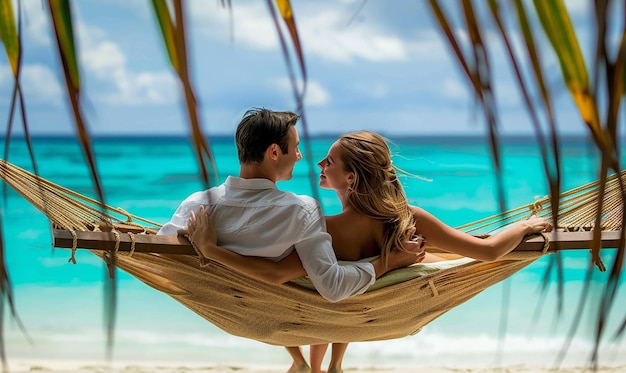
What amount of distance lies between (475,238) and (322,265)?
334mm

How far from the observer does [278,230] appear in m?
1.50

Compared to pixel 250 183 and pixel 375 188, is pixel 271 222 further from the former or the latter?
pixel 375 188

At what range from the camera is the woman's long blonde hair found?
163 cm

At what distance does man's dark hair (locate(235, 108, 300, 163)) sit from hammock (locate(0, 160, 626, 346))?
0.23m

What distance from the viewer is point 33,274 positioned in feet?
22.0

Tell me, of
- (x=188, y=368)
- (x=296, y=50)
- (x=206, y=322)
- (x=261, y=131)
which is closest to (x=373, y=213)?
(x=261, y=131)

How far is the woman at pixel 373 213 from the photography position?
1.63 metres

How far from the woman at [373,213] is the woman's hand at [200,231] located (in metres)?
0.30

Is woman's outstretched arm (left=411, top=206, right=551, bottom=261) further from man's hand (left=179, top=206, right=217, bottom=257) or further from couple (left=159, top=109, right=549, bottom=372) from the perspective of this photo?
man's hand (left=179, top=206, right=217, bottom=257)

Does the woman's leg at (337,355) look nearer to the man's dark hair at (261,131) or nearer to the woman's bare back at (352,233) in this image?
the woman's bare back at (352,233)

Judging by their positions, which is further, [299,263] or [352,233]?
[352,233]

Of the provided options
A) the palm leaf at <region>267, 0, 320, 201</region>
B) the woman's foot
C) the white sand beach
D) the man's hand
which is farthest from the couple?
the white sand beach

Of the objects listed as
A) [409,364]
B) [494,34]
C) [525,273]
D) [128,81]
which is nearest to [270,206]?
[494,34]

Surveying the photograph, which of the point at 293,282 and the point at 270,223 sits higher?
the point at 270,223
